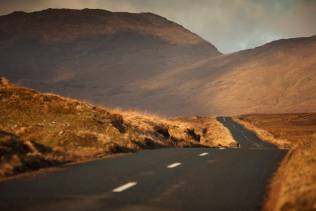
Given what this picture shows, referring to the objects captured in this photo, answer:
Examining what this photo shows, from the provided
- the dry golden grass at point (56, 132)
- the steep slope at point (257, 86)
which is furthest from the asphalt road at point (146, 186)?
the steep slope at point (257, 86)

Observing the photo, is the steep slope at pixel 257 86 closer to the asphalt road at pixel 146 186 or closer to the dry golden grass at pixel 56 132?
the dry golden grass at pixel 56 132

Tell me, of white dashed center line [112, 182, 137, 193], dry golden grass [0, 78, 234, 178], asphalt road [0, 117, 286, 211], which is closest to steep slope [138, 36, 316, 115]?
dry golden grass [0, 78, 234, 178]

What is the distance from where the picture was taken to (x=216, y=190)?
33.7ft

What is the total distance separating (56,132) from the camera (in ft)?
70.7

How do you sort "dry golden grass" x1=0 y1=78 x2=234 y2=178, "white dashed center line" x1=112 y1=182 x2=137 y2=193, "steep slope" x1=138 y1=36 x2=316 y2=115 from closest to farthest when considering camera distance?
1. "white dashed center line" x1=112 y1=182 x2=137 y2=193
2. "dry golden grass" x1=0 y1=78 x2=234 y2=178
3. "steep slope" x1=138 y1=36 x2=316 y2=115

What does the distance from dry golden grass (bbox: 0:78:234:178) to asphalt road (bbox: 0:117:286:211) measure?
6.61 ft

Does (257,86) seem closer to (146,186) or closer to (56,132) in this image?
(56,132)

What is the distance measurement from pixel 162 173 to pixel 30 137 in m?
8.77

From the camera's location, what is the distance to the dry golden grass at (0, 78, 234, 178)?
1587cm

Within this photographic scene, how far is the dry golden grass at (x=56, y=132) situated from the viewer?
15.9 m

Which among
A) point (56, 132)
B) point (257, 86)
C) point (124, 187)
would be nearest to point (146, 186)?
point (124, 187)

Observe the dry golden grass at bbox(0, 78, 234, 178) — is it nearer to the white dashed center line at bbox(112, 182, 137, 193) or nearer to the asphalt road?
the asphalt road

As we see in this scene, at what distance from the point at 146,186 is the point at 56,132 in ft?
37.9

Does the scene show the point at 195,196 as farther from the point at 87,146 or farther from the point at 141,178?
the point at 87,146
